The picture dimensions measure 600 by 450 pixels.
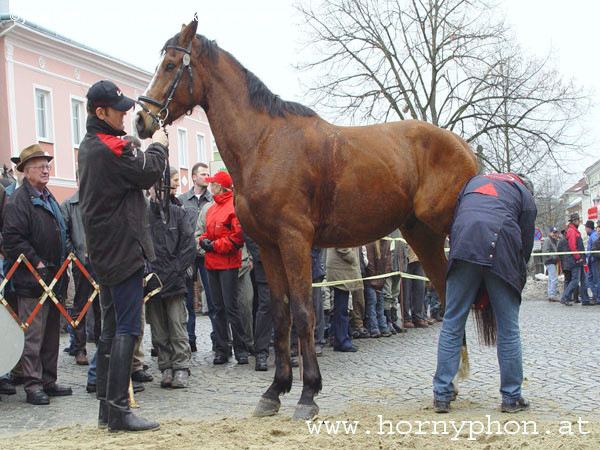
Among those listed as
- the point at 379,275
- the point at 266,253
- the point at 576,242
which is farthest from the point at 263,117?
the point at 576,242

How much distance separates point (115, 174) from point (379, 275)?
641cm

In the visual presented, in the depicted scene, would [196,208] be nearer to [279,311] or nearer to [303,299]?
[279,311]

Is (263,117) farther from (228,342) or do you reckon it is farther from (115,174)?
(228,342)

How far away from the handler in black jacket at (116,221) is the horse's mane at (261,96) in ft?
2.92

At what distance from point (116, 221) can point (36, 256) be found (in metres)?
2.11

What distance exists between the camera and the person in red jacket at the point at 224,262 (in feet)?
25.2

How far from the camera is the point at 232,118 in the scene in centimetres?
512

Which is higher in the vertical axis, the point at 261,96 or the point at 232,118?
the point at 261,96

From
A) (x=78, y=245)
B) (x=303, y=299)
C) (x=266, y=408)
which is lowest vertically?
(x=266, y=408)

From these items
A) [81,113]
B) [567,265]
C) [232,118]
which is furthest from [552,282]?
[81,113]

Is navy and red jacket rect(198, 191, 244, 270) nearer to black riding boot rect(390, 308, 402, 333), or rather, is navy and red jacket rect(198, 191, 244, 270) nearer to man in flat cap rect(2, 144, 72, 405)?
man in flat cap rect(2, 144, 72, 405)

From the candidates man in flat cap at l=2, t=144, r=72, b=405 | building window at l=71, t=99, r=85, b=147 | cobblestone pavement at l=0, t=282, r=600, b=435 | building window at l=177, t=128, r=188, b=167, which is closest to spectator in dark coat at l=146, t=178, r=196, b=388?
cobblestone pavement at l=0, t=282, r=600, b=435

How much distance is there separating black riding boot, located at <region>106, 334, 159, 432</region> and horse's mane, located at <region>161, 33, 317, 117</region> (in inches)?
83.7

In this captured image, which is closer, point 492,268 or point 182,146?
point 492,268
